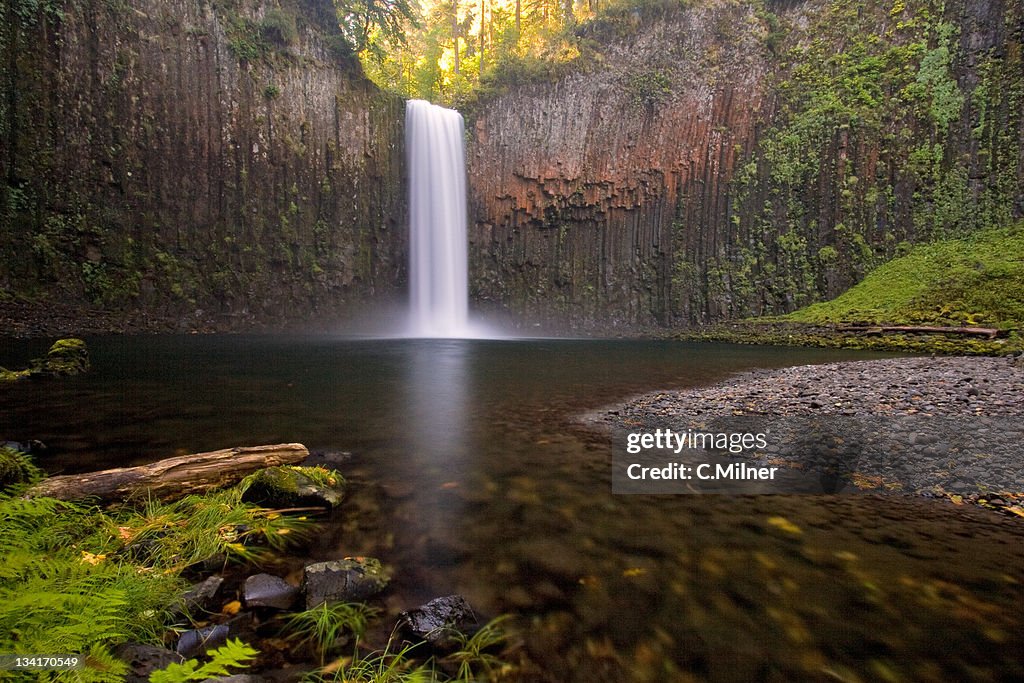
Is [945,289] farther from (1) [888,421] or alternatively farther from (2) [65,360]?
(2) [65,360]

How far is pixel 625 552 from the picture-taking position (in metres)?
2.75

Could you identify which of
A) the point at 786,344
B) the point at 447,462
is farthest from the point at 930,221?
the point at 447,462

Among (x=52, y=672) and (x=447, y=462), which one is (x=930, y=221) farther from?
(x=52, y=672)

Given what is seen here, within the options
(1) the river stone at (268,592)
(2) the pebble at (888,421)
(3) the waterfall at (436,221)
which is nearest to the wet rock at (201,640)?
(1) the river stone at (268,592)

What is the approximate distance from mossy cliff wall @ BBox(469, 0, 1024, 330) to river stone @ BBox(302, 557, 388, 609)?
29206 millimetres

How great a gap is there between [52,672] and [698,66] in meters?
37.4

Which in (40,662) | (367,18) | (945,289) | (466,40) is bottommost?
(40,662)

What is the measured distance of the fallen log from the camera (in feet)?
50.3

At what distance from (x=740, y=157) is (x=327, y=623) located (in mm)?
33187

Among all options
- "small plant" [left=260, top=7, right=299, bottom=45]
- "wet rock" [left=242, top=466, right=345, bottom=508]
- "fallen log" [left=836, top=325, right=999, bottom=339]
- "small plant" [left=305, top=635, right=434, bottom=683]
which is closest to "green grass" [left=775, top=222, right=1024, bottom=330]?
"fallen log" [left=836, top=325, right=999, bottom=339]

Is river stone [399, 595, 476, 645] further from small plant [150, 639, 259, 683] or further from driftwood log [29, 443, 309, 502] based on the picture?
driftwood log [29, 443, 309, 502]

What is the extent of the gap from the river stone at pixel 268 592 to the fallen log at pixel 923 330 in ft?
68.7

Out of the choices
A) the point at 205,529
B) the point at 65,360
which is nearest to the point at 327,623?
the point at 205,529

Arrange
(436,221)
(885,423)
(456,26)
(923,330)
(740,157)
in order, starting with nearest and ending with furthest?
1. (885,423)
2. (923,330)
3. (740,157)
4. (436,221)
5. (456,26)
